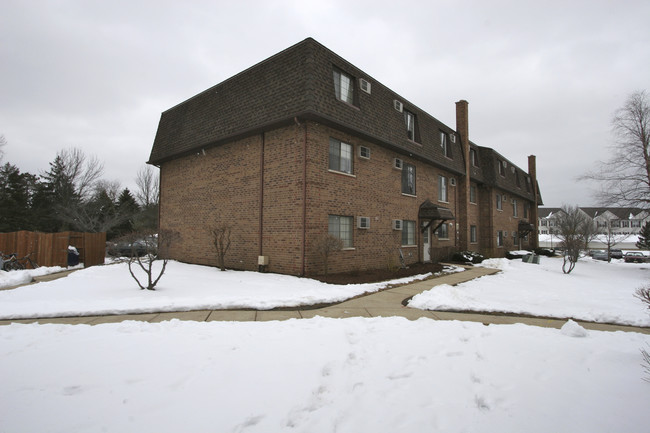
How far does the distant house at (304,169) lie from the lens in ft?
35.4

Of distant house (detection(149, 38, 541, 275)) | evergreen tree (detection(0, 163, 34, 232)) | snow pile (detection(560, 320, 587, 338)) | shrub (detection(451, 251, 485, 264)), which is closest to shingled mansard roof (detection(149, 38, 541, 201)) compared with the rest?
distant house (detection(149, 38, 541, 275))

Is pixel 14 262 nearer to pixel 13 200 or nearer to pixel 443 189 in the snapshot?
pixel 443 189

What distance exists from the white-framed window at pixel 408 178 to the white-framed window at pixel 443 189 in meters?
3.18

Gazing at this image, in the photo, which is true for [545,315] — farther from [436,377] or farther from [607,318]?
A: [436,377]

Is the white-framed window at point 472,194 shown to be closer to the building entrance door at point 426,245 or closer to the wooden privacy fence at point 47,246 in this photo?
the building entrance door at point 426,245

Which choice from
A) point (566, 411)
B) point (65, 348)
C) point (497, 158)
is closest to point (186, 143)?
point (65, 348)

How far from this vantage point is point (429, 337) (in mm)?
4688

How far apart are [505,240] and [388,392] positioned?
2710cm

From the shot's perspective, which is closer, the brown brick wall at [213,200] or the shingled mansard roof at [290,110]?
the shingled mansard roof at [290,110]

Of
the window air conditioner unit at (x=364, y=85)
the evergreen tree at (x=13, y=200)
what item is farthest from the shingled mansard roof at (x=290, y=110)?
the evergreen tree at (x=13, y=200)

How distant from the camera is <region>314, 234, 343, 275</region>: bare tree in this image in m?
10.6

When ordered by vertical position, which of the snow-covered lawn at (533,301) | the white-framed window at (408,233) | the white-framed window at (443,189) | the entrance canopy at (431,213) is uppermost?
the white-framed window at (443,189)

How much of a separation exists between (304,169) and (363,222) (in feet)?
11.2

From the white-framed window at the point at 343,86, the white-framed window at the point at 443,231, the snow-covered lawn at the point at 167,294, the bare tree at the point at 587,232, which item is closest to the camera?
the snow-covered lawn at the point at 167,294
